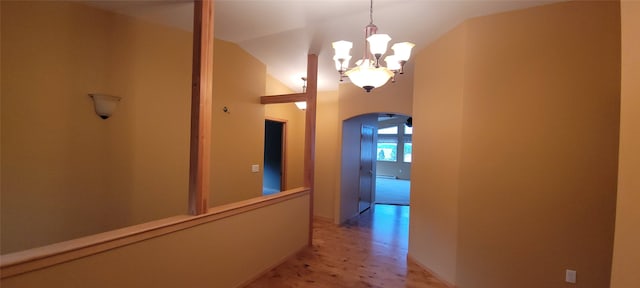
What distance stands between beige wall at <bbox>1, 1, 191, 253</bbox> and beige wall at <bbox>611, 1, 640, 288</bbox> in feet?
12.3

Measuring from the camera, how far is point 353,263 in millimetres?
3350

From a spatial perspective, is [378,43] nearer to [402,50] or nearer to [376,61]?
[376,61]

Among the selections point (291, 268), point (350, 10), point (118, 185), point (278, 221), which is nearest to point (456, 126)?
point (350, 10)

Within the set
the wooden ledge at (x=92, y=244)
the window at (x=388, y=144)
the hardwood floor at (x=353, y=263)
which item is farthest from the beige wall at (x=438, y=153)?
the window at (x=388, y=144)

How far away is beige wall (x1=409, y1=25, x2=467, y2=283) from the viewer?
109 inches

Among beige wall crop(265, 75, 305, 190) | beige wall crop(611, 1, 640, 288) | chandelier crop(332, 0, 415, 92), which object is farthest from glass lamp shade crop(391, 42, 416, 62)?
beige wall crop(265, 75, 305, 190)

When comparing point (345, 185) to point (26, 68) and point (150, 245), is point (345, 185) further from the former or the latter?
point (26, 68)

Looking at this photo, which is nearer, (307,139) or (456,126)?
(456,126)

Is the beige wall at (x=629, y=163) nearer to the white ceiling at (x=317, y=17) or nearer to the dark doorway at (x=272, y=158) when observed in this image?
the white ceiling at (x=317, y=17)

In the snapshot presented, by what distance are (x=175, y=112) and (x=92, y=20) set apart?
1.15 m

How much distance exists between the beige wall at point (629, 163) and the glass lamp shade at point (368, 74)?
1.14 m

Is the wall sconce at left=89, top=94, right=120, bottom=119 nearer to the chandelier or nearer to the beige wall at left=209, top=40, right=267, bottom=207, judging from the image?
the beige wall at left=209, top=40, right=267, bottom=207

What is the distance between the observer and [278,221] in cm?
317

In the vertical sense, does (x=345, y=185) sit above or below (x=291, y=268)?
above
